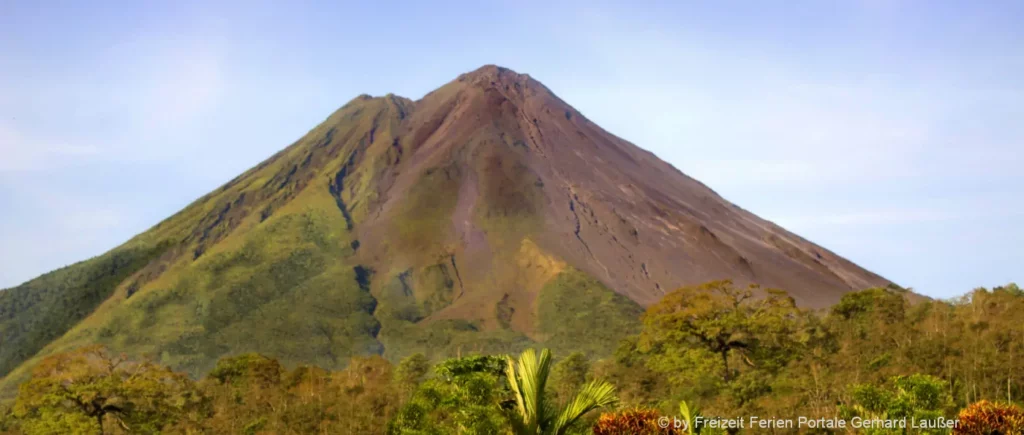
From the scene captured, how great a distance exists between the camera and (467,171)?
153000 mm

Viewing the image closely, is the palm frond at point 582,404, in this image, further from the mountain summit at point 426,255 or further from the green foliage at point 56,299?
the green foliage at point 56,299

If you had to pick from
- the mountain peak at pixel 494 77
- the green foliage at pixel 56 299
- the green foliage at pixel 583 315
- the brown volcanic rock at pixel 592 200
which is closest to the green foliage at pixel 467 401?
the green foliage at pixel 583 315

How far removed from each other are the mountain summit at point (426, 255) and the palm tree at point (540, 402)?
100989 millimetres

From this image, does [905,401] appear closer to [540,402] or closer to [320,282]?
[540,402]

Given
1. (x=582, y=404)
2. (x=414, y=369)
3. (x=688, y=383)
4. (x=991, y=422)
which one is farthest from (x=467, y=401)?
(x=414, y=369)

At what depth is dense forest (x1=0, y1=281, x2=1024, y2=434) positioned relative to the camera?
2406cm

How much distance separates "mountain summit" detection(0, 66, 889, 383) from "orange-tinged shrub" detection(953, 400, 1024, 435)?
98369 millimetres

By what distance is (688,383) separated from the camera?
48.5 metres

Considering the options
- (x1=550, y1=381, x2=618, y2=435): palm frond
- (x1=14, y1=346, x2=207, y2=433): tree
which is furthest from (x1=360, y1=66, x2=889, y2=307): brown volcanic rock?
(x1=550, y1=381, x2=618, y2=435): palm frond

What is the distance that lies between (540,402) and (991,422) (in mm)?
7596

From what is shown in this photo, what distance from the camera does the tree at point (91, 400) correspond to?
44250 millimetres

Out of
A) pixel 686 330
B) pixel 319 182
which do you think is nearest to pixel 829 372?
pixel 686 330

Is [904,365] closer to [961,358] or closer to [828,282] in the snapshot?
[961,358]

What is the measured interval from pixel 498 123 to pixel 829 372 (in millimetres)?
121342
